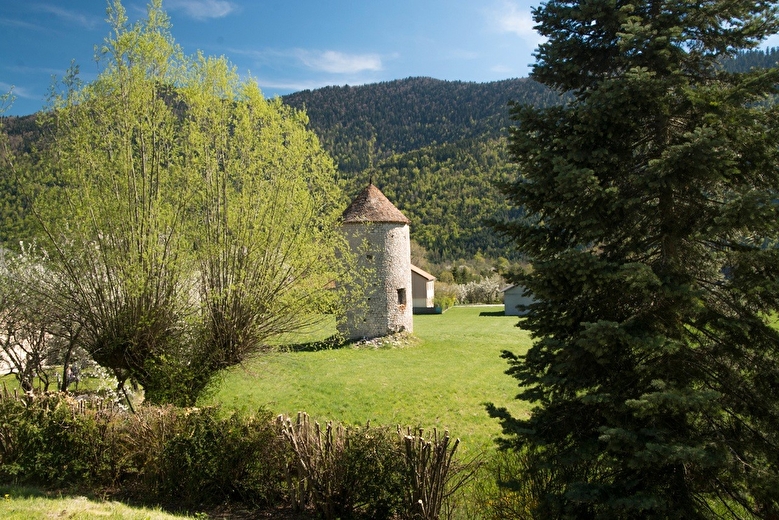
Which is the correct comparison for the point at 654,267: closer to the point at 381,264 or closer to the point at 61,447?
the point at 61,447

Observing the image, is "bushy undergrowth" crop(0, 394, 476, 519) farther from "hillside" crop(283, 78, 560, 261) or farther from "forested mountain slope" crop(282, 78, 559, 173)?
"forested mountain slope" crop(282, 78, 559, 173)

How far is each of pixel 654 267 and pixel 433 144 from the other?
121939 millimetres

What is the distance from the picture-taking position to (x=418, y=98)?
152250 mm

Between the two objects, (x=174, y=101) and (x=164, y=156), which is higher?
(x=174, y=101)

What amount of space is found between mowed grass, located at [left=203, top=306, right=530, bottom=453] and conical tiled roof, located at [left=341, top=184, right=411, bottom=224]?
5.86 metres

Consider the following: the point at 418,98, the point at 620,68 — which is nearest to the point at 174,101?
the point at 620,68

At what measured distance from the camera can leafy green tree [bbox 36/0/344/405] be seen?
8.73m

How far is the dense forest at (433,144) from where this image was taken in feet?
278

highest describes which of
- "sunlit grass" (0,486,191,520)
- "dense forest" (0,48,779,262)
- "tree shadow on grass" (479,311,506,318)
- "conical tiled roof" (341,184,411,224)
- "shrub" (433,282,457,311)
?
"dense forest" (0,48,779,262)

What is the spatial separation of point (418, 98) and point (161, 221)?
152009mm

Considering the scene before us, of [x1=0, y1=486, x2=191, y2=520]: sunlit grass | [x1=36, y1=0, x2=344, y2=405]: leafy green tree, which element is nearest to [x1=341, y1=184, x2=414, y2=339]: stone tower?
[x1=36, y1=0, x2=344, y2=405]: leafy green tree

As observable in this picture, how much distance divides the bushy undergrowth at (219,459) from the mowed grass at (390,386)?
4.87ft

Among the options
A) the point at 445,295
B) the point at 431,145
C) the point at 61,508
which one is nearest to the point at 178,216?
the point at 61,508

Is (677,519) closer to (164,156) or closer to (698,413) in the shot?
(698,413)
